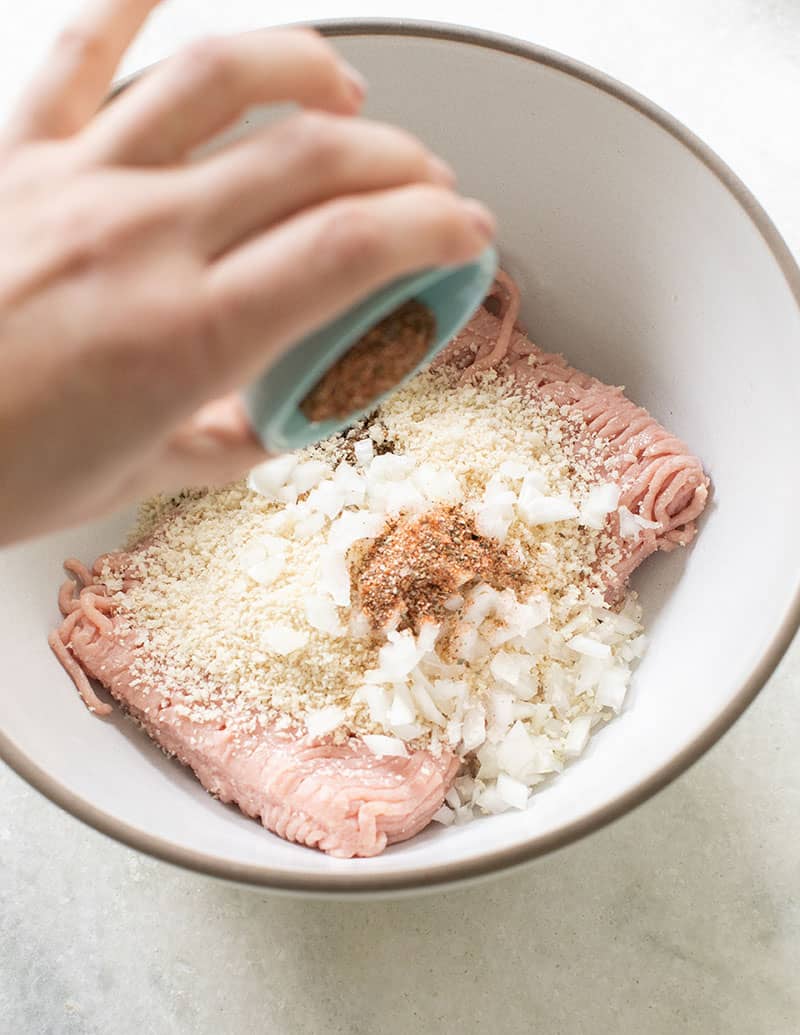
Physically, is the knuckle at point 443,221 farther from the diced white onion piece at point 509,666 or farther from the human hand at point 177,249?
the diced white onion piece at point 509,666

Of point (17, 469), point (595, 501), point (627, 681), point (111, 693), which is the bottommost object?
point (111, 693)

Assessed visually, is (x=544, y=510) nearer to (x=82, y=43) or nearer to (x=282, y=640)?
(x=282, y=640)

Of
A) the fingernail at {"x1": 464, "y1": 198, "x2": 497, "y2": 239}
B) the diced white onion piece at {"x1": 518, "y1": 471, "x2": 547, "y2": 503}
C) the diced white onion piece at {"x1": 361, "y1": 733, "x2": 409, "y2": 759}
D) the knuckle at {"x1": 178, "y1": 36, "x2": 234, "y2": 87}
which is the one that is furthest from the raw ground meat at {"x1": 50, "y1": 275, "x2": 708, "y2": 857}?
the knuckle at {"x1": 178, "y1": 36, "x2": 234, "y2": 87}

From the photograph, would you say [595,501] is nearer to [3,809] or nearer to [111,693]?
[111,693]

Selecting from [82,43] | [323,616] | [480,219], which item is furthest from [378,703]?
[82,43]

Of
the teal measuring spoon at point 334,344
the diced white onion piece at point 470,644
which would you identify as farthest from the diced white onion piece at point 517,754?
the teal measuring spoon at point 334,344

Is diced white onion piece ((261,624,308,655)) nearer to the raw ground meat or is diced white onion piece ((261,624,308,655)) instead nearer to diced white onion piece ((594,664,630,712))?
the raw ground meat

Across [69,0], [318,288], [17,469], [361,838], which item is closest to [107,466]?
[17,469]
